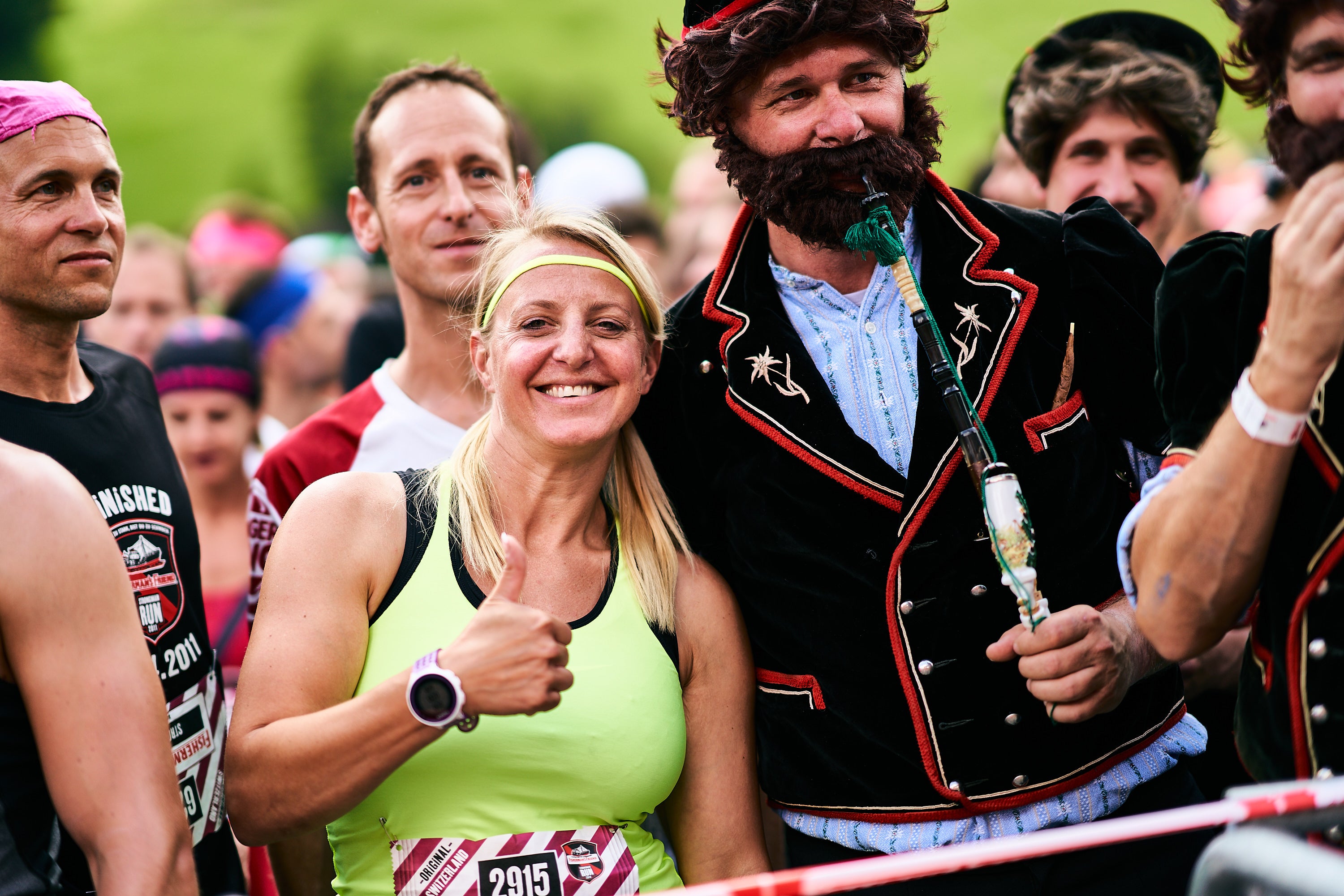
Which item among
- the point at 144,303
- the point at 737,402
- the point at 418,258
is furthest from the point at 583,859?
the point at 144,303

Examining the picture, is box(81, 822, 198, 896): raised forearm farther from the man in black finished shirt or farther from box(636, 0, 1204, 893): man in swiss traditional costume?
box(636, 0, 1204, 893): man in swiss traditional costume

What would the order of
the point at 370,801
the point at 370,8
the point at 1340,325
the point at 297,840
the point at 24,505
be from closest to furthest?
1. the point at 1340,325
2. the point at 24,505
3. the point at 370,801
4. the point at 297,840
5. the point at 370,8

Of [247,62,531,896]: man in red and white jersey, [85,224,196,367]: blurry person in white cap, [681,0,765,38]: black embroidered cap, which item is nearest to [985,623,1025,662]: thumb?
[681,0,765,38]: black embroidered cap

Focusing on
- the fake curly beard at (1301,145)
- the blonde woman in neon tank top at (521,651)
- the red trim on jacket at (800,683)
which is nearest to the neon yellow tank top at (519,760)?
the blonde woman in neon tank top at (521,651)

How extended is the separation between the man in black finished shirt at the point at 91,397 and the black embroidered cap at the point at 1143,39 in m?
2.57

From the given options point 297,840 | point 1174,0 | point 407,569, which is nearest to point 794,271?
point 407,569

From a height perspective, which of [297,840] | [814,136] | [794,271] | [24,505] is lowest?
[297,840]

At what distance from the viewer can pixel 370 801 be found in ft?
7.57

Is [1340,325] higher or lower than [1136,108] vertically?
lower

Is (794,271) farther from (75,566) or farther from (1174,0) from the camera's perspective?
(1174,0)

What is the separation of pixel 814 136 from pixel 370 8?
13202 millimetres

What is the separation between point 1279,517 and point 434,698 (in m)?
1.34

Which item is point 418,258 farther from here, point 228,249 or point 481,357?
point 228,249

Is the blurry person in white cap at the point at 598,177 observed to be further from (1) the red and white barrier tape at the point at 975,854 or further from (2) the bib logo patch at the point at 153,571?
(1) the red and white barrier tape at the point at 975,854
